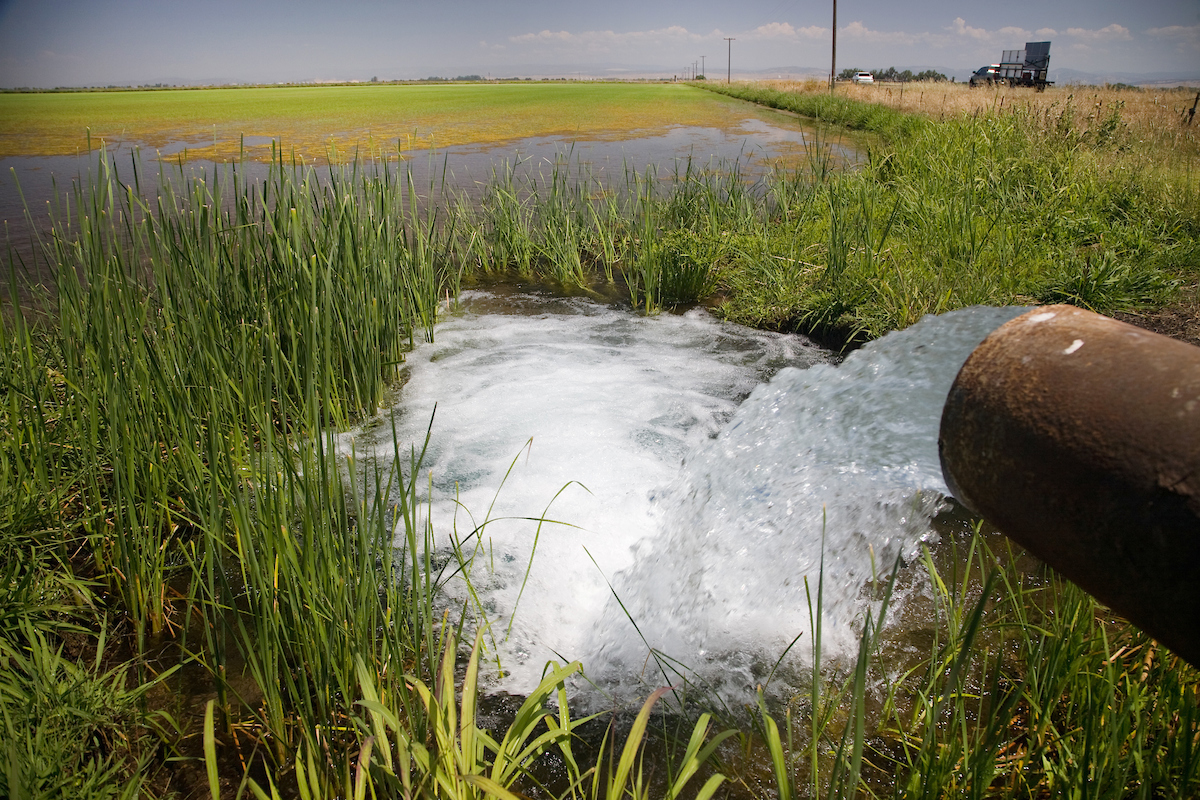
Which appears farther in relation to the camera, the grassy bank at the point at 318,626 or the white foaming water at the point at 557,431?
the white foaming water at the point at 557,431

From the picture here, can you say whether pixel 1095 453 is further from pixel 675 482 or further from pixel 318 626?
pixel 675 482

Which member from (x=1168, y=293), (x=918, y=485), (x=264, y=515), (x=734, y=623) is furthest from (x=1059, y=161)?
(x=264, y=515)

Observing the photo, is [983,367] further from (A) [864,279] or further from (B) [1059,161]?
(B) [1059,161]

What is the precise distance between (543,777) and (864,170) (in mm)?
5286

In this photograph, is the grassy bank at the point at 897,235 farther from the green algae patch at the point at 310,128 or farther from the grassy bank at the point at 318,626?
the green algae patch at the point at 310,128

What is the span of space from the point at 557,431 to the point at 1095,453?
2.43 metres

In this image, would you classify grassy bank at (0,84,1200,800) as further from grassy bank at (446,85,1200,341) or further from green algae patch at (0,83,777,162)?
green algae patch at (0,83,777,162)

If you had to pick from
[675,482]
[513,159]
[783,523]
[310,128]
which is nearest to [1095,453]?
[783,523]

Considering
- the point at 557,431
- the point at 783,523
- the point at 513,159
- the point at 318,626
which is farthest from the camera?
the point at 513,159

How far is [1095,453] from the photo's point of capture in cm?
59

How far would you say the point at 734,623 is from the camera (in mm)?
1797

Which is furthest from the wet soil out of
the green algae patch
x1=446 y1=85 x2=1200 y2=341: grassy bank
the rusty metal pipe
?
the green algae patch

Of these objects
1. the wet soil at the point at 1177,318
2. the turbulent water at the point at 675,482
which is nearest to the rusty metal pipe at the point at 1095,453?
the turbulent water at the point at 675,482

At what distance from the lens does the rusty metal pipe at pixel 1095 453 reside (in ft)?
1.79
